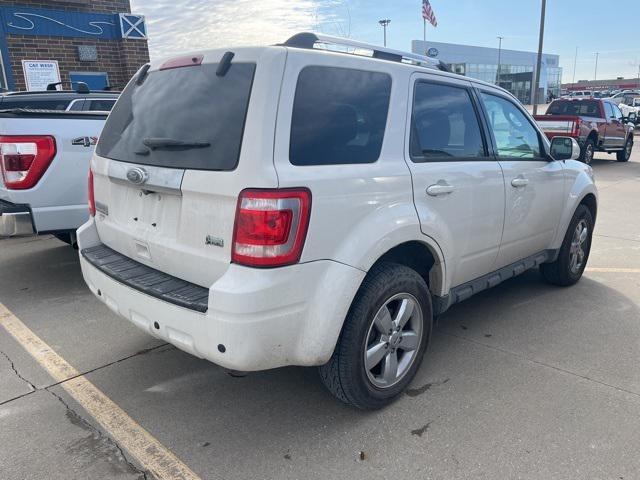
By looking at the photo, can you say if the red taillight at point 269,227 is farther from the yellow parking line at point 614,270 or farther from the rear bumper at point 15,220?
the yellow parking line at point 614,270

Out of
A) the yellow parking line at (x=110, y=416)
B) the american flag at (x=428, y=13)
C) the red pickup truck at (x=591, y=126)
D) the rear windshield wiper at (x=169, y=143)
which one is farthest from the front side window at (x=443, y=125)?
the american flag at (x=428, y=13)

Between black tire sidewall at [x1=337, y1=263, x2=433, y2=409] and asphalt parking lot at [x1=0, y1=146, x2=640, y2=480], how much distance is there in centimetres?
14

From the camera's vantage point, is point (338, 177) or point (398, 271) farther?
point (398, 271)

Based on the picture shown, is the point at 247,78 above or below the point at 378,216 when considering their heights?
above

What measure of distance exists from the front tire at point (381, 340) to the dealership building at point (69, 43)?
1054 cm

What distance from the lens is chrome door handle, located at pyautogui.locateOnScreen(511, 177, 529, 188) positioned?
3.82 metres

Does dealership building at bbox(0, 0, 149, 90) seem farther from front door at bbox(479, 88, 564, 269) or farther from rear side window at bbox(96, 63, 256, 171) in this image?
front door at bbox(479, 88, 564, 269)

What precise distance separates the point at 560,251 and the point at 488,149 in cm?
165

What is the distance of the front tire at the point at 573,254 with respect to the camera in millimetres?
4781

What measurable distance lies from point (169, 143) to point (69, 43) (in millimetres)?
10857

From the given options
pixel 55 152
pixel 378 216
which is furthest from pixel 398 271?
pixel 55 152

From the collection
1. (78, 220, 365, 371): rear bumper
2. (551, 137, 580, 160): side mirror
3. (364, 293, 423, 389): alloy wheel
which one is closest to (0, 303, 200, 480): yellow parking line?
(78, 220, 365, 371): rear bumper

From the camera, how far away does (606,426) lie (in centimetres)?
281

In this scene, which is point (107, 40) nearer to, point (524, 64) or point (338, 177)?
point (338, 177)
